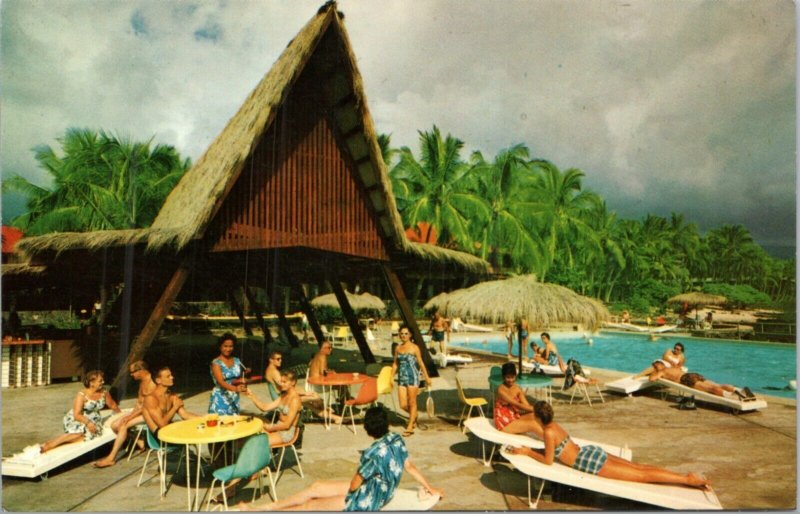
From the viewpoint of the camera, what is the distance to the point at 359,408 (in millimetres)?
8758

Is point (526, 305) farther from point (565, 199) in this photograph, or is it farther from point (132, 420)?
point (565, 199)

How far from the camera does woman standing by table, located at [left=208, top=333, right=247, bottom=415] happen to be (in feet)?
20.4

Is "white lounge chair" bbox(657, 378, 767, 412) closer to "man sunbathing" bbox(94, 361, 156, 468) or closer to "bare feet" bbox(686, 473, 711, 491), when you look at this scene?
"bare feet" bbox(686, 473, 711, 491)

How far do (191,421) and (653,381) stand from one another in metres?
8.54

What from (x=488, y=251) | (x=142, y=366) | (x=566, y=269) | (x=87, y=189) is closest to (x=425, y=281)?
(x=488, y=251)

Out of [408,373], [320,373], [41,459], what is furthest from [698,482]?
[41,459]

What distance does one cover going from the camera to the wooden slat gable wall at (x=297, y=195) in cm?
894

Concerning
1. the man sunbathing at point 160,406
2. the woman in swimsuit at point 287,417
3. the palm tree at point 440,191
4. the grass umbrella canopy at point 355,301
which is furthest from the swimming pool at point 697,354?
the man sunbathing at point 160,406

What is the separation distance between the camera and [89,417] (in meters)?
6.12

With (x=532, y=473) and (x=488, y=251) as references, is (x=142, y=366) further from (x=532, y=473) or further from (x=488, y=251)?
(x=488, y=251)

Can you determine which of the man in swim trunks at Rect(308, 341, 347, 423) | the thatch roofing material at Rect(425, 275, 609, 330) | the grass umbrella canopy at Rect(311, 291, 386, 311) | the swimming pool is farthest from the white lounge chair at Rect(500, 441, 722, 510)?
the swimming pool

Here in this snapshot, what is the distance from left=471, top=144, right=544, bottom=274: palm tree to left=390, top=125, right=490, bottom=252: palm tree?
1.10m

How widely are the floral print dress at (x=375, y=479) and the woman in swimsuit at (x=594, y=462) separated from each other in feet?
5.54

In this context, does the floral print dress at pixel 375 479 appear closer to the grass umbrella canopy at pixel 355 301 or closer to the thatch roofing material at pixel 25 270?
the thatch roofing material at pixel 25 270
